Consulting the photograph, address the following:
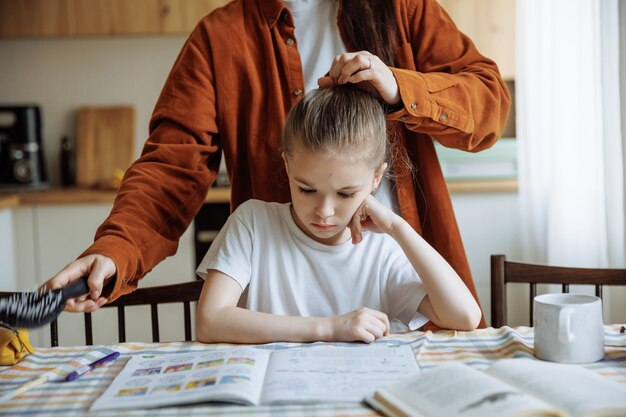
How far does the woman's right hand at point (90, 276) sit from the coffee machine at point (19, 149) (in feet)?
7.70

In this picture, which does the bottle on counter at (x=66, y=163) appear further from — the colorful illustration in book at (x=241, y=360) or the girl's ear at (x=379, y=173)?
the colorful illustration in book at (x=241, y=360)

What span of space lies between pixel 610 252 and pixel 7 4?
2.69 metres

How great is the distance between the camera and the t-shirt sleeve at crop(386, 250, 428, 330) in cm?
137

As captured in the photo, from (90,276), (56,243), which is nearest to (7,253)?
(56,243)

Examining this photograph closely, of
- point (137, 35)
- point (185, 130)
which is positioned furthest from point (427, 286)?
point (137, 35)

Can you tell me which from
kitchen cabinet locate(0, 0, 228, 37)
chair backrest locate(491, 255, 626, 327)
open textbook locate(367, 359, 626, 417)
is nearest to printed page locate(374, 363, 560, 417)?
open textbook locate(367, 359, 626, 417)

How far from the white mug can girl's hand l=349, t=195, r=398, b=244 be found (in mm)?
342

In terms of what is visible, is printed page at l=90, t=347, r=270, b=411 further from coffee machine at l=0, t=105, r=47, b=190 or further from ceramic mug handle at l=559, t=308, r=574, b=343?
coffee machine at l=0, t=105, r=47, b=190

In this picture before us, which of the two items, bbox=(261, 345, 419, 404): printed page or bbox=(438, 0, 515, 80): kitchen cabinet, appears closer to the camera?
bbox=(261, 345, 419, 404): printed page

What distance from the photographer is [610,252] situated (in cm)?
298

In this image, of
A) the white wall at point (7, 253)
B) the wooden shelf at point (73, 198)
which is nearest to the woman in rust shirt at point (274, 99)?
the wooden shelf at point (73, 198)

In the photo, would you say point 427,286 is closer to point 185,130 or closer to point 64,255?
point 185,130

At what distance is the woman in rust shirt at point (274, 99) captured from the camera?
1.48 metres

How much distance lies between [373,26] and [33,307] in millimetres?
866
